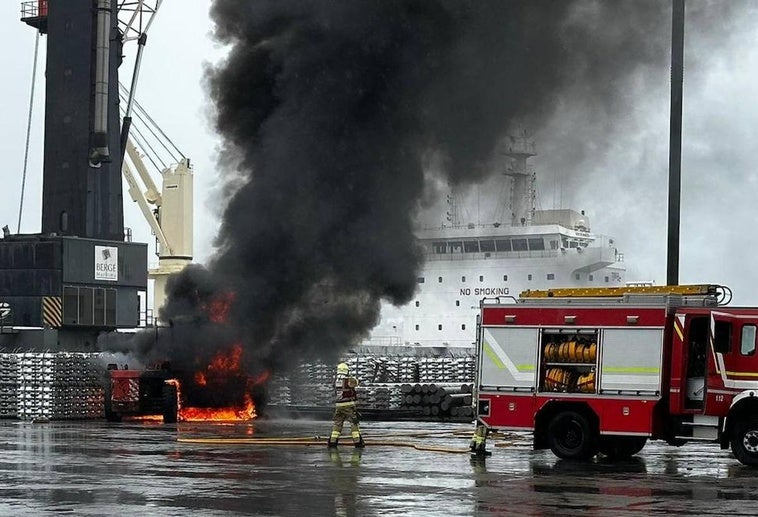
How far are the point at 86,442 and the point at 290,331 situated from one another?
10693 mm

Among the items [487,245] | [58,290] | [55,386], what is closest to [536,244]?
[487,245]

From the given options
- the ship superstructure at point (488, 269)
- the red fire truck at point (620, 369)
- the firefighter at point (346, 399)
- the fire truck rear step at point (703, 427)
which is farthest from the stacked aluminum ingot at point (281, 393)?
the ship superstructure at point (488, 269)

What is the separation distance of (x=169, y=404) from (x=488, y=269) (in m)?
34.6

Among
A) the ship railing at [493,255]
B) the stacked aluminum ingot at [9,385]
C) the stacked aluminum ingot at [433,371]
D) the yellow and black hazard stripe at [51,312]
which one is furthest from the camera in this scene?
the ship railing at [493,255]

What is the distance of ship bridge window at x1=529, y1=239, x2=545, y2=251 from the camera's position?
6359cm

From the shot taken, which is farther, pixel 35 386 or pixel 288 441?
pixel 35 386

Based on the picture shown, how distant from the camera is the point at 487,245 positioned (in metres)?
64.9

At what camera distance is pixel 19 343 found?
40.4 m

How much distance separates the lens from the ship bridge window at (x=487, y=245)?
212ft

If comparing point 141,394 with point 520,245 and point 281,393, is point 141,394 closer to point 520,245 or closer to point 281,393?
point 281,393

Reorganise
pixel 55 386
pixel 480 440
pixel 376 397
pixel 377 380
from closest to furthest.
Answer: pixel 480 440
pixel 55 386
pixel 376 397
pixel 377 380

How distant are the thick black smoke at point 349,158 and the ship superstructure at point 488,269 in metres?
28.6

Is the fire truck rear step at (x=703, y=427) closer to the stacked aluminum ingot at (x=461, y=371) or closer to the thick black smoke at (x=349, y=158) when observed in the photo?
the thick black smoke at (x=349, y=158)

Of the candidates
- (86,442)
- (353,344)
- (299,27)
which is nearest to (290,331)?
(353,344)
